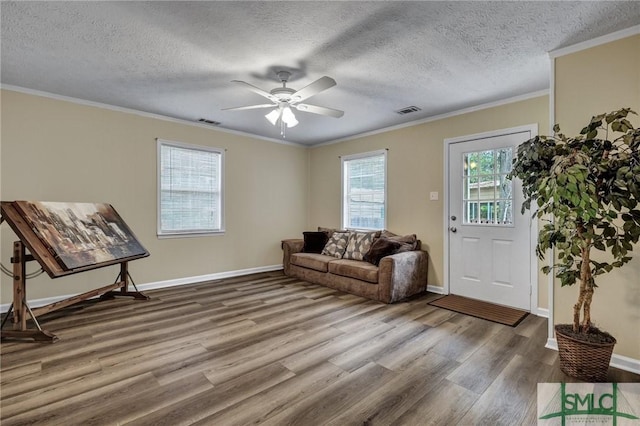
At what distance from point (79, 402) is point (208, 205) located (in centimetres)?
342

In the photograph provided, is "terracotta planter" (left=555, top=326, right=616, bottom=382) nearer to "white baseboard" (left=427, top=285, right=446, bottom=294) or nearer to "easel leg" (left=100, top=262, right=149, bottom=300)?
"white baseboard" (left=427, top=285, right=446, bottom=294)

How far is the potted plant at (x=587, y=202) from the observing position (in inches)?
72.3

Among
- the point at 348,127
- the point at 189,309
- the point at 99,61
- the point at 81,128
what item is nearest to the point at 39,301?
the point at 189,309

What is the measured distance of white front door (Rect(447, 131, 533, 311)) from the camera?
3611mm

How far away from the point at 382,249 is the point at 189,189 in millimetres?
3092

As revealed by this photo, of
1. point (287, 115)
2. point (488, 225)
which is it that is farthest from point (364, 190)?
point (287, 115)

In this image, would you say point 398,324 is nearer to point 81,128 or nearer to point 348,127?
point 348,127

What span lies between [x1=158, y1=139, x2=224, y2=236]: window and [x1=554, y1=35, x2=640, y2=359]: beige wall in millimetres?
4478

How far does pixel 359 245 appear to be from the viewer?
15.5 ft

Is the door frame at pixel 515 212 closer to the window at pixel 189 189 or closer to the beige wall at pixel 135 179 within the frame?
the beige wall at pixel 135 179

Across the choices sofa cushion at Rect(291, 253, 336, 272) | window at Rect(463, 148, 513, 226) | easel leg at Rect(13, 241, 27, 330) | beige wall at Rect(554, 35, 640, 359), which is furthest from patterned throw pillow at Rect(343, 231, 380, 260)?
easel leg at Rect(13, 241, 27, 330)

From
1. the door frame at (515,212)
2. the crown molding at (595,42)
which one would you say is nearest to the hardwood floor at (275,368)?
the door frame at (515,212)

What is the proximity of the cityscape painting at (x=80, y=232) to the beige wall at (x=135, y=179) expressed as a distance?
52 centimetres

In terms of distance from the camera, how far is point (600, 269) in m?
2.11
